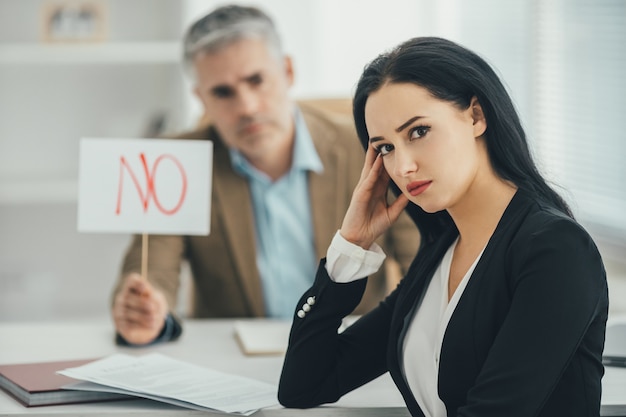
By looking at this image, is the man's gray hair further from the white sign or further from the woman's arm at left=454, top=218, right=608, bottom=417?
the woman's arm at left=454, top=218, right=608, bottom=417

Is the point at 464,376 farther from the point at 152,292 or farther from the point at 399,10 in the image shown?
the point at 399,10

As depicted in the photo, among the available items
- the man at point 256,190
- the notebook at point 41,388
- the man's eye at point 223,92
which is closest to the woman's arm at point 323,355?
the notebook at point 41,388

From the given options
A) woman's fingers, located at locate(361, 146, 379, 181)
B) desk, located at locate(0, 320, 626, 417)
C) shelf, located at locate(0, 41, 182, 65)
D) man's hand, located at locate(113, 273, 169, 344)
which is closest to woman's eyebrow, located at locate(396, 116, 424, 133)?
woman's fingers, located at locate(361, 146, 379, 181)

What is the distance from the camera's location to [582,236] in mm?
1066

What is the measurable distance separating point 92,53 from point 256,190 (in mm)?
1009

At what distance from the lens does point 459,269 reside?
1.23 metres

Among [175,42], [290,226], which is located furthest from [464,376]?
[175,42]

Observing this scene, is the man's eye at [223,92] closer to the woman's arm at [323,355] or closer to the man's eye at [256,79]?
the man's eye at [256,79]

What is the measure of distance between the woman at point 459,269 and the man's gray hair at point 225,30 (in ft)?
2.73

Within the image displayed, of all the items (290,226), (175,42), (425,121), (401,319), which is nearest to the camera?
(425,121)

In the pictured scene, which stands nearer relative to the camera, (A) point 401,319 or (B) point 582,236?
(B) point 582,236

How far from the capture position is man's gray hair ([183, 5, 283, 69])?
2.05 meters

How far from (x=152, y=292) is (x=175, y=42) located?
1358 millimetres

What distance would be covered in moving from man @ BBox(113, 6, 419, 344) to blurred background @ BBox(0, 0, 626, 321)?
79 centimetres
